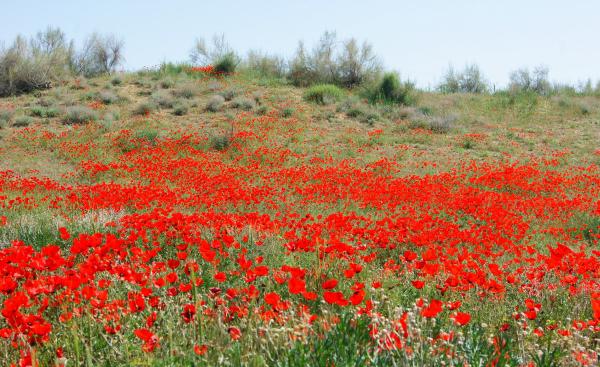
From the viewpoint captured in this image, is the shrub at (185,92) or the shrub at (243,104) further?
the shrub at (185,92)

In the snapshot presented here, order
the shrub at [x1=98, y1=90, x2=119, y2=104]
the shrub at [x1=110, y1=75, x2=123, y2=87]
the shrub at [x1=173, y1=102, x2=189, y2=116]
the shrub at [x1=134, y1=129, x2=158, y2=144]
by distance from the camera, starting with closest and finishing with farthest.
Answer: the shrub at [x1=134, y1=129, x2=158, y2=144] → the shrub at [x1=173, y1=102, x2=189, y2=116] → the shrub at [x1=98, y1=90, x2=119, y2=104] → the shrub at [x1=110, y1=75, x2=123, y2=87]

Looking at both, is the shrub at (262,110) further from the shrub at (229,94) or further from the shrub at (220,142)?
the shrub at (220,142)

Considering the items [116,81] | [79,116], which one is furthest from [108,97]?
[116,81]

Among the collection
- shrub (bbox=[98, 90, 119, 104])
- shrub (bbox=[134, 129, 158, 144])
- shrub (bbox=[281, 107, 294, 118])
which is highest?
shrub (bbox=[98, 90, 119, 104])

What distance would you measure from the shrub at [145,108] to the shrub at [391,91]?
11353mm

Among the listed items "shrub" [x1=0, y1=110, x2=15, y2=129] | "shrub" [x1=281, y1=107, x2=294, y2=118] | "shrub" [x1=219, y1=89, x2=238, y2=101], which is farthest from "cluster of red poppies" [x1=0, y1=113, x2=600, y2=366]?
"shrub" [x1=219, y1=89, x2=238, y2=101]

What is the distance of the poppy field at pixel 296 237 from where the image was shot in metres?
2.83

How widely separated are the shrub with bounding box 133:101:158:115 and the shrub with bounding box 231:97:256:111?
3.83m

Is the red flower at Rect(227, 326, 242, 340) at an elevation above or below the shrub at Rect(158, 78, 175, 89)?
below

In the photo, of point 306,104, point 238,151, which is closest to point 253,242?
point 238,151

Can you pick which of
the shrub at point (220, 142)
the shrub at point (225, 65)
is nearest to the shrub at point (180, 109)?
the shrub at point (220, 142)

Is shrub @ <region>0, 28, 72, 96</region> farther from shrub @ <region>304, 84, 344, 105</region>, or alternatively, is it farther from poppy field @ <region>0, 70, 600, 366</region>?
shrub @ <region>304, 84, 344, 105</region>

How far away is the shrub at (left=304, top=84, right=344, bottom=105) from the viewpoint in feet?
85.8

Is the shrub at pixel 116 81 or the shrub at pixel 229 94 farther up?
the shrub at pixel 116 81
